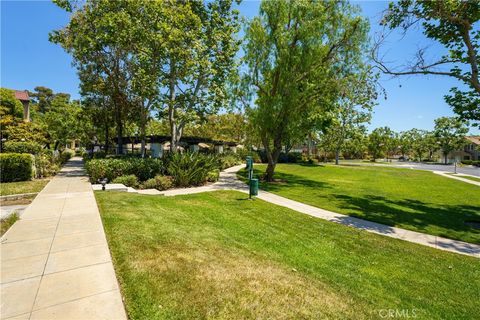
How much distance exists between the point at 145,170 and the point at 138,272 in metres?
11.4

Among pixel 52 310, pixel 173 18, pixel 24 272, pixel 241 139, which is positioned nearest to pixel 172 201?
pixel 24 272

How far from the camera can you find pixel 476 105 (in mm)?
10086

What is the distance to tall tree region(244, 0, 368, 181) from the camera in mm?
15641

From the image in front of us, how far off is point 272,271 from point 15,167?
15.4m

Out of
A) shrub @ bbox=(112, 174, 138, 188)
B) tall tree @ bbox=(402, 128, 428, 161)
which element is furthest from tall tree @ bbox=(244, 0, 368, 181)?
tall tree @ bbox=(402, 128, 428, 161)

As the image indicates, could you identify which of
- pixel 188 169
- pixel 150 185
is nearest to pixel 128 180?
pixel 150 185

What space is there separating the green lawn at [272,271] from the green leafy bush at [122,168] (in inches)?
249

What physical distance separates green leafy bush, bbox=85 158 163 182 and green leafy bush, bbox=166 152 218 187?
0.92 m

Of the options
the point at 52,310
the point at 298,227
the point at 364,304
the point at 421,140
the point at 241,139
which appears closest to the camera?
the point at 52,310

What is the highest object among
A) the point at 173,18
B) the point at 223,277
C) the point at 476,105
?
the point at 173,18

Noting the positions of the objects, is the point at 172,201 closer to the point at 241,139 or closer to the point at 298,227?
the point at 298,227

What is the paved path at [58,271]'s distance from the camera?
3.01 m

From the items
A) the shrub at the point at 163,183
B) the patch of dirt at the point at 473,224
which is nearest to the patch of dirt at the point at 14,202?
the shrub at the point at 163,183

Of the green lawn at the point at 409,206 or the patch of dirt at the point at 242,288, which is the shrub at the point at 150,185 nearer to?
the green lawn at the point at 409,206
